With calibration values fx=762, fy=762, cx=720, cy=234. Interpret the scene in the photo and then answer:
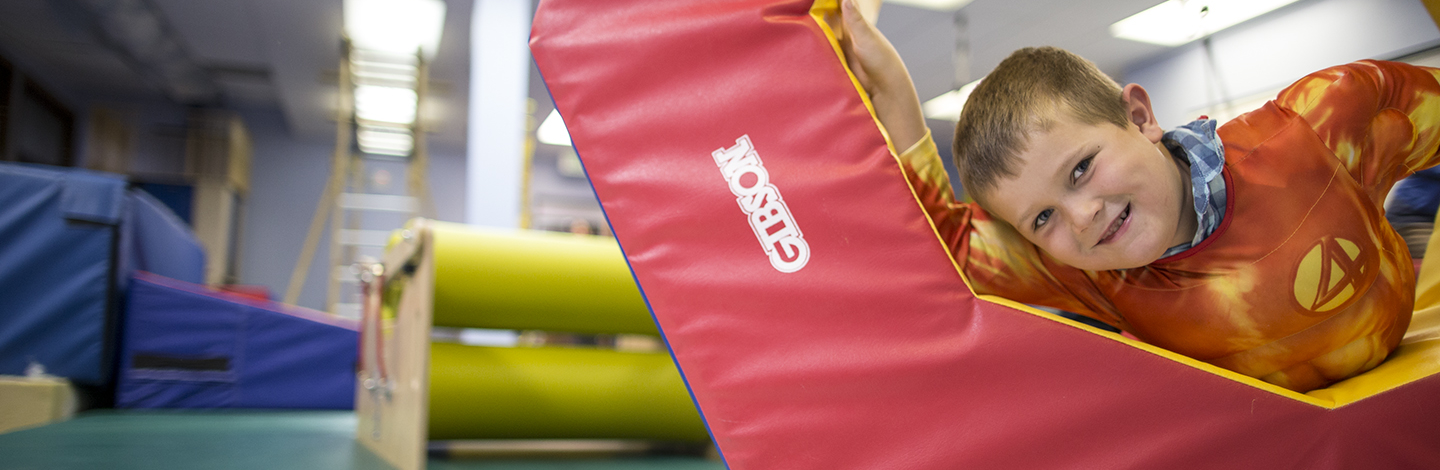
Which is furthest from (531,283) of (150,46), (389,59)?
(150,46)

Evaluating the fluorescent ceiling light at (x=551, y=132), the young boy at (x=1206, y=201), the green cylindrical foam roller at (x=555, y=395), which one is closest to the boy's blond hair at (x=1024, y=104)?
the young boy at (x=1206, y=201)

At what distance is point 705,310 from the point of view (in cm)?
63

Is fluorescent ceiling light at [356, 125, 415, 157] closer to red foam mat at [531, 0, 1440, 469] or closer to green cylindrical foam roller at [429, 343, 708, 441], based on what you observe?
green cylindrical foam roller at [429, 343, 708, 441]

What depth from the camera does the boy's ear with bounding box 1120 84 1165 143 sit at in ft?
2.06

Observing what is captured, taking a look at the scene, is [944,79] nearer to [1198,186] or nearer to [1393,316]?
[1198,186]

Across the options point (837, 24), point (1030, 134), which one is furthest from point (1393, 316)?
point (837, 24)

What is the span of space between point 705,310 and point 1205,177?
422 millimetres

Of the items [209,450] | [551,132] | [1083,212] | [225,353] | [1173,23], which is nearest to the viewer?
[1083,212]

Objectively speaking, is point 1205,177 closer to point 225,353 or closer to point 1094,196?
point 1094,196

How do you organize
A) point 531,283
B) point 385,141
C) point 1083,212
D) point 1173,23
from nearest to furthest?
point 1083,212 < point 1173,23 < point 531,283 < point 385,141

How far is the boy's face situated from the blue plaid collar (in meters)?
0.02

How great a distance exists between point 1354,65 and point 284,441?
2193 mm

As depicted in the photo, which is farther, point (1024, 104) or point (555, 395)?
point (555, 395)

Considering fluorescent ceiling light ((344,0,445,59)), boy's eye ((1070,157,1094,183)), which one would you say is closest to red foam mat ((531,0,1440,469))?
boy's eye ((1070,157,1094,183))
